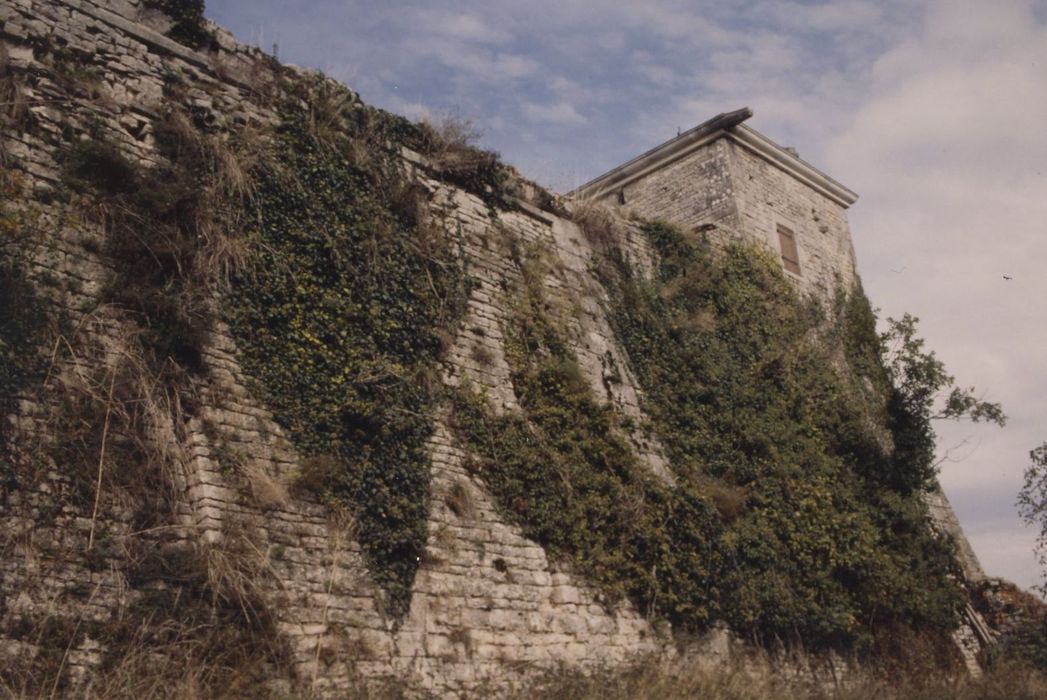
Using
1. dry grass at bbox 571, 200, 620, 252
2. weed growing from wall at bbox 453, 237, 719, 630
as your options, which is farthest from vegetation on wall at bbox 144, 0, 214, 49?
dry grass at bbox 571, 200, 620, 252

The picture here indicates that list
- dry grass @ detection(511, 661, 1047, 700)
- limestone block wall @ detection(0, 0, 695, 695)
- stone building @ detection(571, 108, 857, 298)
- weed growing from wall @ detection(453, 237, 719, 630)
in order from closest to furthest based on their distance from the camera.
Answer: limestone block wall @ detection(0, 0, 695, 695) → dry grass @ detection(511, 661, 1047, 700) → weed growing from wall @ detection(453, 237, 719, 630) → stone building @ detection(571, 108, 857, 298)

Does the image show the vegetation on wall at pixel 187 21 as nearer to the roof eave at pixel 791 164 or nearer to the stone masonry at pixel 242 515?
the stone masonry at pixel 242 515

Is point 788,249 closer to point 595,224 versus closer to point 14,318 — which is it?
point 595,224

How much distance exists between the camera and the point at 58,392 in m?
6.64

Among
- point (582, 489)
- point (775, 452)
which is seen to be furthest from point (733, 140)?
point (582, 489)

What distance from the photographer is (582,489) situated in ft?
31.3

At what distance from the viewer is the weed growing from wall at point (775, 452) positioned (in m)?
10.9

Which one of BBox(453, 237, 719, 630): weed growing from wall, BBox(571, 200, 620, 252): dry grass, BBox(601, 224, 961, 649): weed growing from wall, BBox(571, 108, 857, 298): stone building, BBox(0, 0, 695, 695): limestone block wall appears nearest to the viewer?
BBox(0, 0, 695, 695): limestone block wall

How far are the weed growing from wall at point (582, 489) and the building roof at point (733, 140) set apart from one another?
228 inches

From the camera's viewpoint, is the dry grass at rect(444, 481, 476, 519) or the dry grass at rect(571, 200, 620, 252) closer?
the dry grass at rect(444, 481, 476, 519)

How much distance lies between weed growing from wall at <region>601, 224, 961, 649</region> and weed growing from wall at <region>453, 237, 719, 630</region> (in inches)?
21.0

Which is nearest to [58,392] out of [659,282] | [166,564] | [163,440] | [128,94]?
[163,440]

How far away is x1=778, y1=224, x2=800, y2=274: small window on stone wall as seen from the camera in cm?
1602

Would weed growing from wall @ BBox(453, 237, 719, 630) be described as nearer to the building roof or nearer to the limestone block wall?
the limestone block wall
